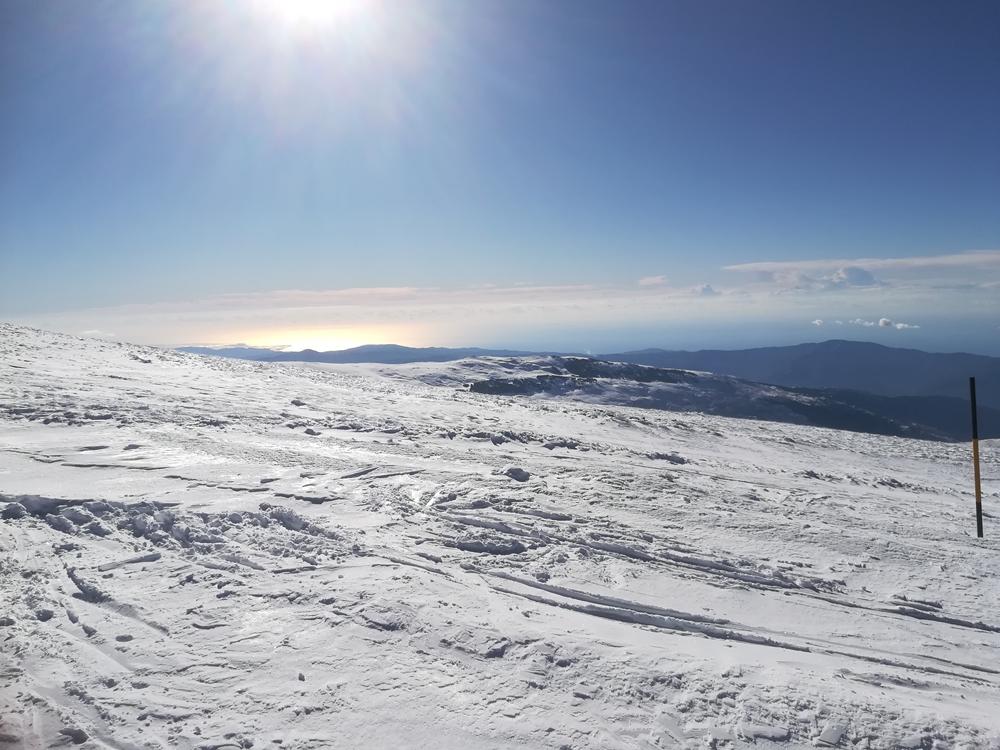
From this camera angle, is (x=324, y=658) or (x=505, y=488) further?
(x=505, y=488)

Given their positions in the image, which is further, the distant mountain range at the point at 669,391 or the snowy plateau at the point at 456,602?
the distant mountain range at the point at 669,391

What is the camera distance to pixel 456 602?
650cm

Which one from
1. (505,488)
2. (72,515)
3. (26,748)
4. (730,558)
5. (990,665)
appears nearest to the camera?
(26,748)

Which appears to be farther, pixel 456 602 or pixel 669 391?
pixel 669 391

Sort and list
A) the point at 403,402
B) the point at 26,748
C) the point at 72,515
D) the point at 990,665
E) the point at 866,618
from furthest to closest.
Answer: the point at 403,402 < the point at 72,515 < the point at 866,618 < the point at 990,665 < the point at 26,748

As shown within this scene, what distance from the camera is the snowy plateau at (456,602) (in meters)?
4.62

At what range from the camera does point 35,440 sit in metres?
11.6

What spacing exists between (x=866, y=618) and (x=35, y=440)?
16112mm

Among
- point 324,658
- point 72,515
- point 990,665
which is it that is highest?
point 72,515

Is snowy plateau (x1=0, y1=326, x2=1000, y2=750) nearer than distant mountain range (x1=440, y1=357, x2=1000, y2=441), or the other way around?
snowy plateau (x1=0, y1=326, x2=1000, y2=750)

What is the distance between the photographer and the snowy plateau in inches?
182

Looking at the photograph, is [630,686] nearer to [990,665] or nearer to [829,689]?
[829,689]

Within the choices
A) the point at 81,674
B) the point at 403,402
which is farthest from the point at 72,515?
the point at 403,402

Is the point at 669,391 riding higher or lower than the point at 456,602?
lower
